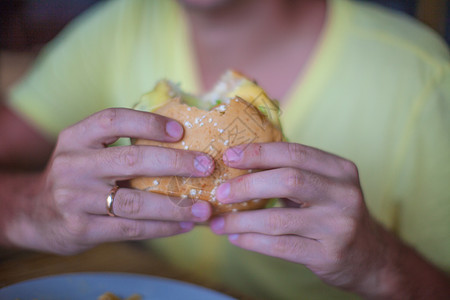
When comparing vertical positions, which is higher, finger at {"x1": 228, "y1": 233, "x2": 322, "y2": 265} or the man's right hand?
the man's right hand

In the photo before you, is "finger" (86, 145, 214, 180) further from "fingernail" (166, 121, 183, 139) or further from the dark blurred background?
the dark blurred background

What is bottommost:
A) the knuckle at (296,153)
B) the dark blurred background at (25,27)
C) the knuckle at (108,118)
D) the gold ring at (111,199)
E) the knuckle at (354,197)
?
the knuckle at (354,197)

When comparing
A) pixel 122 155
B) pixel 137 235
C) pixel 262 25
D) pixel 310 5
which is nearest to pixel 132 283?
pixel 137 235

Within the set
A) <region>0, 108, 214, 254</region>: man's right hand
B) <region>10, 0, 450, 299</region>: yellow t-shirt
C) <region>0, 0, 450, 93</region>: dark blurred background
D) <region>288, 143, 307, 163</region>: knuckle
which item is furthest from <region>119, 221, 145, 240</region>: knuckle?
<region>0, 0, 450, 93</region>: dark blurred background

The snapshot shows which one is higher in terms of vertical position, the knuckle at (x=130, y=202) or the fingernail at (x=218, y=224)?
the knuckle at (x=130, y=202)

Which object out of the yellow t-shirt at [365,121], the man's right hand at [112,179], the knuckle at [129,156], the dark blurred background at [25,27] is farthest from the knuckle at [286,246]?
the dark blurred background at [25,27]

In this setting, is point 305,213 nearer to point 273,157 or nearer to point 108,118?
point 273,157

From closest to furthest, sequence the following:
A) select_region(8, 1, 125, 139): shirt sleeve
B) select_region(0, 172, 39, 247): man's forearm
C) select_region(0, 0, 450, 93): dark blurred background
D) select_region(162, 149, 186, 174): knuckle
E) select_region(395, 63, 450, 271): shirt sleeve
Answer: select_region(162, 149, 186, 174): knuckle < select_region(0, 172, 39, 247): man's forearm < select_region(395, 63, 450, 271): shirt sleeve < select_region(8, 1, 125, 139): shirt sleeve < select_region(0, 0, 450, 93): dark blurred background

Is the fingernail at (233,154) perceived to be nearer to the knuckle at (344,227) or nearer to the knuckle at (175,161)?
the knuckle at (175,161)

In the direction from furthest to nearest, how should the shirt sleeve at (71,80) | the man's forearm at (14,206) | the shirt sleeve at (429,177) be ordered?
the shirt sleeve at (71,80) < the shirt sleeve at (429,177) < the man's forearm at (14,206)
